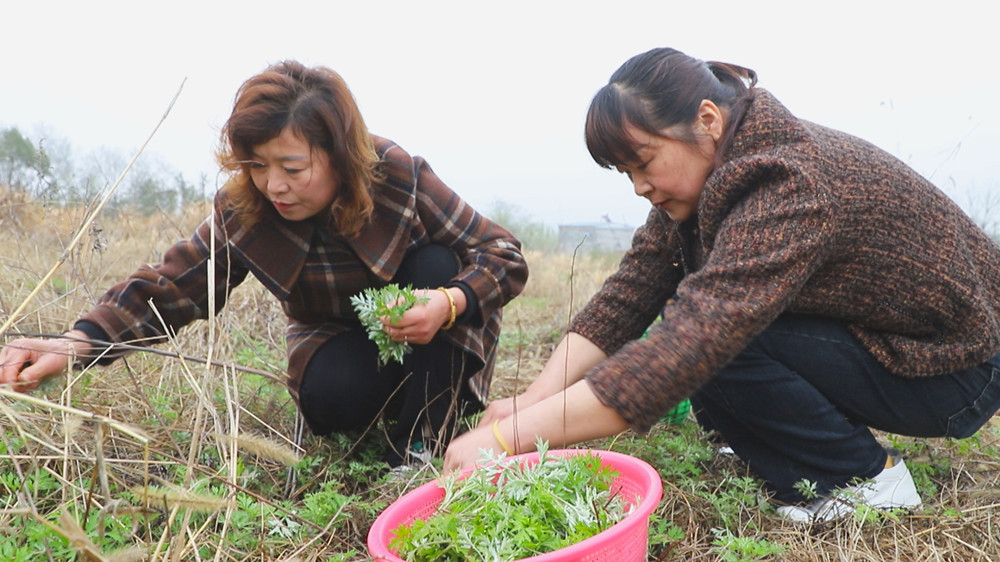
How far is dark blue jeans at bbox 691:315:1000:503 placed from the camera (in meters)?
1.82

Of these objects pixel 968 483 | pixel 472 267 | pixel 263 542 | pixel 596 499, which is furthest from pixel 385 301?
pixel 968 483

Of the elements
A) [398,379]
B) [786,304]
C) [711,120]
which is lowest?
[398,379]

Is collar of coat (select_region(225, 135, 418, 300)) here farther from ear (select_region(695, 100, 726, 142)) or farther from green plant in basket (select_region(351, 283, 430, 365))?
ear (select_region(695, 100, 726, 142))

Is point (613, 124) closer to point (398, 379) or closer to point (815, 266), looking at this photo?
point (815, 266)

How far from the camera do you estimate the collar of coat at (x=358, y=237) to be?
2.20 m

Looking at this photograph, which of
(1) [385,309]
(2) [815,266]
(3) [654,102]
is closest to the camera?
(2) [815,266]

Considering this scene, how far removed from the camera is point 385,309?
194cm

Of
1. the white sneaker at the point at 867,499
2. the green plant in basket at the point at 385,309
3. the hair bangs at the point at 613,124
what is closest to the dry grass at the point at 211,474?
the white sneaker at the point at 867,499

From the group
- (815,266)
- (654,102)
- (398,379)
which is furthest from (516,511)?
(398,379)

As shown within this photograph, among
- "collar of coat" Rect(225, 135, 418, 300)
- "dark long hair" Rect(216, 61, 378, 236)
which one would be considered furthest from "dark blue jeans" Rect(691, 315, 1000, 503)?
"dark long hair" Rect(216, 61, 378, 236)

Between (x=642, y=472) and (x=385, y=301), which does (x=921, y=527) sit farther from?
(x=385, y=301)

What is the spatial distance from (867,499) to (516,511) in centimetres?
96

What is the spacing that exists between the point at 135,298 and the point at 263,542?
92 cm

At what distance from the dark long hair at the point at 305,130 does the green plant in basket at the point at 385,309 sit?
27cm
